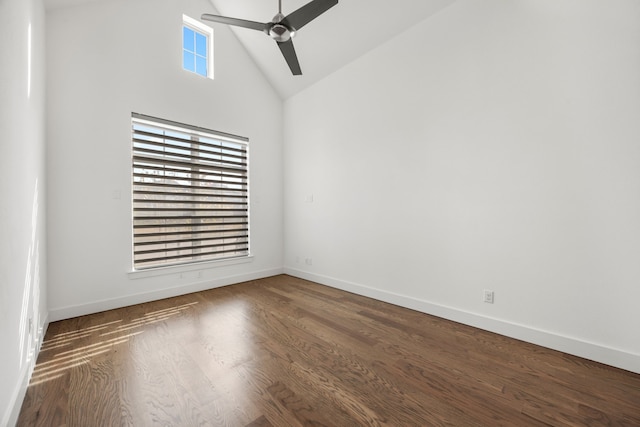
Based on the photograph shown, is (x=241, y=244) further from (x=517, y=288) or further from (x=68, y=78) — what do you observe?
(x=517, y=288)

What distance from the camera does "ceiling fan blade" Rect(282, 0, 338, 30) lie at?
2.01 m

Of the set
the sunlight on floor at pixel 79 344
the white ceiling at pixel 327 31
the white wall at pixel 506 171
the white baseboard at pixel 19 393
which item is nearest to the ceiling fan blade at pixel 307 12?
the white ceiling at pixel 327 31

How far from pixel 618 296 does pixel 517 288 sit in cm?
60

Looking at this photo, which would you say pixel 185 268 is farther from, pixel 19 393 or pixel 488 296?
pixel 488 296

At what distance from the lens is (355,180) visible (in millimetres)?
3674

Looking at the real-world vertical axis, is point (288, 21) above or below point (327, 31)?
below

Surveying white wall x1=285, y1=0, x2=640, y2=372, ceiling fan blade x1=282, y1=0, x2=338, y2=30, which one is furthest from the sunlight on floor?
ceiling fan blade x1=282, y1=0, x2=338, y2=30

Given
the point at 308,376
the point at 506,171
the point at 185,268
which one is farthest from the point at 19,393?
the point at 506,171

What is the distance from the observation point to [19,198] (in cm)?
161

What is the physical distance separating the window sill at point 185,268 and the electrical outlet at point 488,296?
10.8 feet

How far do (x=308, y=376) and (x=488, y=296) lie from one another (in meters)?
1.87

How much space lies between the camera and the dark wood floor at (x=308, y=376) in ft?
4.69

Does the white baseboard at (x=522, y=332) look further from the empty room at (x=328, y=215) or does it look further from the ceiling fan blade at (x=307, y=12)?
the ceiling fan blade at (x=307, y=12)

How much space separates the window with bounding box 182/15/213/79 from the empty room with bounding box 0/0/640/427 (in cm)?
4
